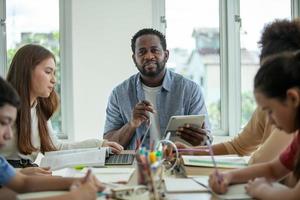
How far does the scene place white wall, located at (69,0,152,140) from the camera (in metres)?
3.38

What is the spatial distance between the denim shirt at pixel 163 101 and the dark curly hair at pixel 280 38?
920 mm

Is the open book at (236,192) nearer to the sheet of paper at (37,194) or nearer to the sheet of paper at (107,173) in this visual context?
the sheet of paper at (107,173)

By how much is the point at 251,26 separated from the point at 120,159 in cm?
208

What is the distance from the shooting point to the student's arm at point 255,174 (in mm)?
1356

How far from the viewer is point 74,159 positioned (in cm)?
185

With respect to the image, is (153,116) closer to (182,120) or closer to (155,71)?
(155,71)

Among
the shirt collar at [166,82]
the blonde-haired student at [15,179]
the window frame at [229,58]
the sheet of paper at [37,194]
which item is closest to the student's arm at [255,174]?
the blonde-haired student at [15,179]

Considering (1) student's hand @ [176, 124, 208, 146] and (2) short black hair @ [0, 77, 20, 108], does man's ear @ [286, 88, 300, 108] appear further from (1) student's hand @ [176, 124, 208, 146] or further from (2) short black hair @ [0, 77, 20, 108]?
(1) student's hand @ [176, 124, 208, 146]

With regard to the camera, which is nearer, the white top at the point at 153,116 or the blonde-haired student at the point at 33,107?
the blonde-haired student at the point at 33,107

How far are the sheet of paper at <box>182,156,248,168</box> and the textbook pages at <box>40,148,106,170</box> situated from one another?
1.20 feet

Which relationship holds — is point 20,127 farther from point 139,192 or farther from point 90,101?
point 90,101

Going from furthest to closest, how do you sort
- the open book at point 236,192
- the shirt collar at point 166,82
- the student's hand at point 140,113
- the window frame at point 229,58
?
the window frame at point 229,58
the shirt collar at point 166,82
the student's hand at point 140,113
the open book at point 236,192

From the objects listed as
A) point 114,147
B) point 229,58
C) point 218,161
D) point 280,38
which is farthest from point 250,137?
point 229,58

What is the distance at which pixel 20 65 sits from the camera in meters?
2.14
